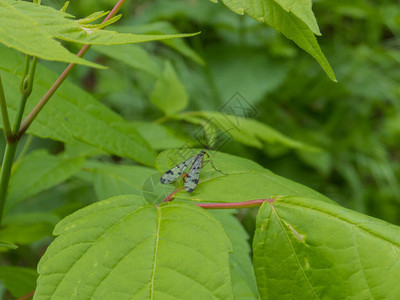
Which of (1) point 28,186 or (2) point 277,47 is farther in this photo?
(2) point 277,47

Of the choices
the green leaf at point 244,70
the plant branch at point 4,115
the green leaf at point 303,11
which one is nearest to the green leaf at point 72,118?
the plant branch at point 4,115

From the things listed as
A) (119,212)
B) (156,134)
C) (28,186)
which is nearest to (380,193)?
(156,134)

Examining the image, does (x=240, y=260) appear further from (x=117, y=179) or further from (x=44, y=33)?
(x=44, y=33)

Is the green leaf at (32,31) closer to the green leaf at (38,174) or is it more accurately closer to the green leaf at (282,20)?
the green leaf at (282,20)

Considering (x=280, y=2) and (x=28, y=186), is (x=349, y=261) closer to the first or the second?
(x=280, y=2)

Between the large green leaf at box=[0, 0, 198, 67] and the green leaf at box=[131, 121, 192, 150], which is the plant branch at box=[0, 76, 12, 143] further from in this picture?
the green leaf at box=[131, 121, 192, 150]

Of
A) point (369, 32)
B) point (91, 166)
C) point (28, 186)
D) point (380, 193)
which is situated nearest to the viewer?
point (28, 186)

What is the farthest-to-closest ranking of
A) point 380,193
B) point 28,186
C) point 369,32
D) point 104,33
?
point 369,32 < point 380,193 < point 28,186 < point 104,33
